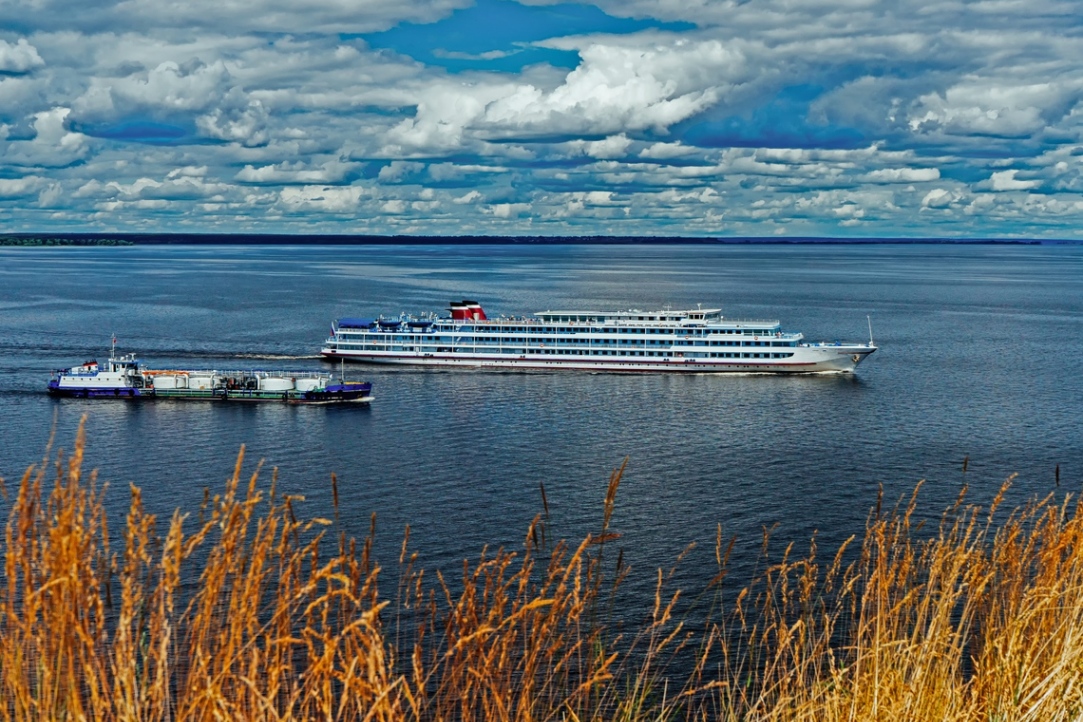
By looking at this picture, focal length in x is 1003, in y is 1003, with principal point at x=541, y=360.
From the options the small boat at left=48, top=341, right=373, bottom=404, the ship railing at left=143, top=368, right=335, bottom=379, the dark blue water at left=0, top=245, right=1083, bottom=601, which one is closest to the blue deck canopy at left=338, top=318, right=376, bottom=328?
the dark blue water at left=0, top=245, right=1083, bottom=601

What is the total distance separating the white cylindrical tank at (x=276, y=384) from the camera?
77188 millimetres

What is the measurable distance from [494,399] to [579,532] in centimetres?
3648

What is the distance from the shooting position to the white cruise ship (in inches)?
3632

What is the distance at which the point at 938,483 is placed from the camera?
48.1 m

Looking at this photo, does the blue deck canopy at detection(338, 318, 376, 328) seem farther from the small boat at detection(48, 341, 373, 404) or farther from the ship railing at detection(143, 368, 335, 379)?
the small boat at detection(48, 341, 373, 404)

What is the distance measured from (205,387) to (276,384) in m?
5.51

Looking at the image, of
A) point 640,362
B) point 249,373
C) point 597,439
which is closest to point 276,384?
point 249,373

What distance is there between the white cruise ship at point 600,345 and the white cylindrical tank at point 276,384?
20.6 meters

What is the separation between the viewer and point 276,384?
254 feet

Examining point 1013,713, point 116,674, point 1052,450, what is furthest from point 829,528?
point 116,674

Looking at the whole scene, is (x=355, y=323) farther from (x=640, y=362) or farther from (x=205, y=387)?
(x=640, y=362)

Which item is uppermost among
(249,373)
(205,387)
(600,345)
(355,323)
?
(355,323)

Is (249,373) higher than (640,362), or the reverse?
(249,373)

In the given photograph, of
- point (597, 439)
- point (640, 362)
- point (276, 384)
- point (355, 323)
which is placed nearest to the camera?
point (597, 439)
